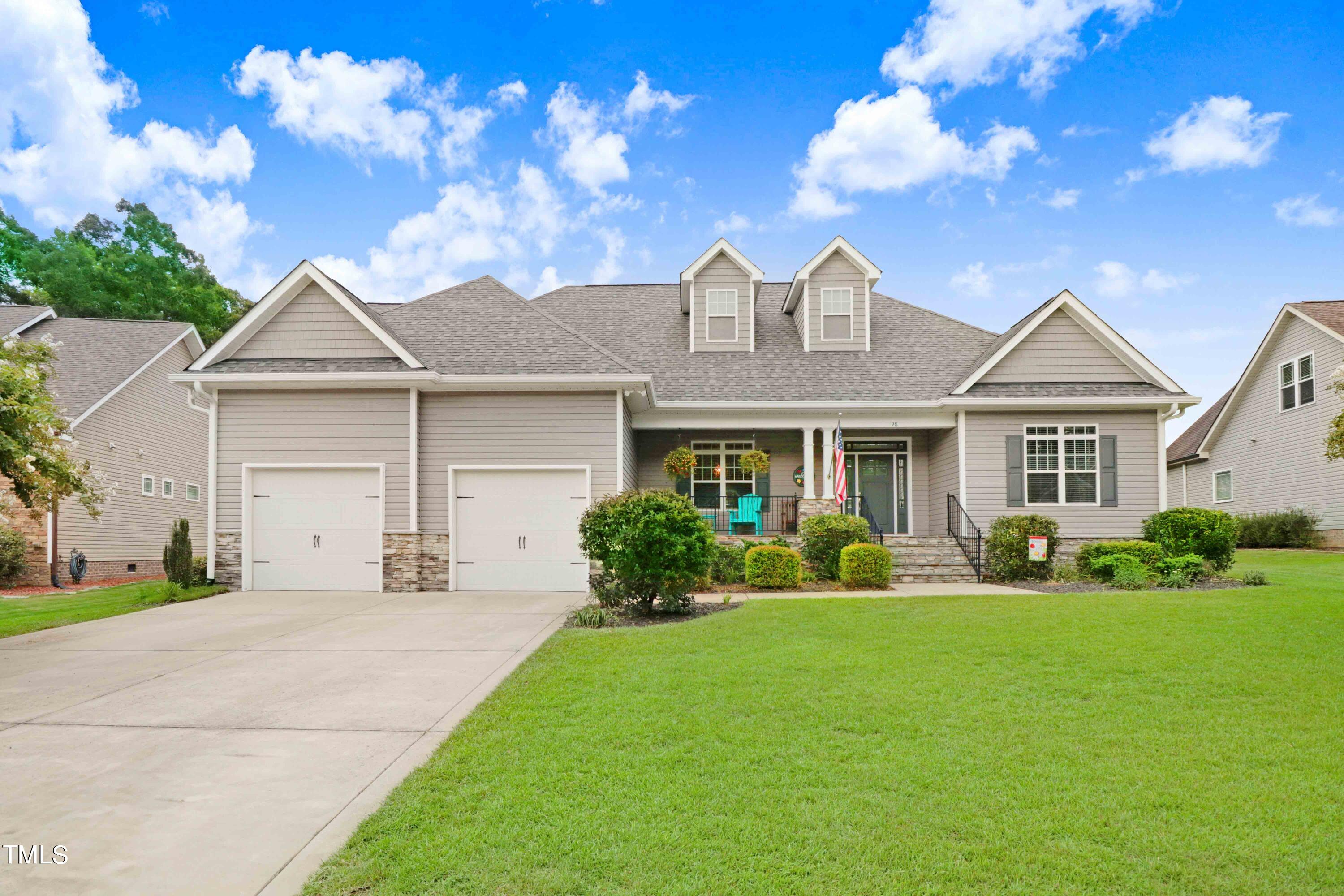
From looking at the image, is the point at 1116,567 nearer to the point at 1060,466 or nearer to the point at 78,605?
the point at 1060,466

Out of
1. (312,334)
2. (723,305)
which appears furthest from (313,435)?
(723,305)

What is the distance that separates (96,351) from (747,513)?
17574 mm

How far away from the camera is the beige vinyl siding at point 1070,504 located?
50.9 ft

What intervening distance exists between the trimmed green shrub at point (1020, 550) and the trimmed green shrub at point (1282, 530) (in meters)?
9.42

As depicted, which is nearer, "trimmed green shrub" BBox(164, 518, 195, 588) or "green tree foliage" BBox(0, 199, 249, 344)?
"trimmed green shrub" BBox(164, 518, 195, 588)

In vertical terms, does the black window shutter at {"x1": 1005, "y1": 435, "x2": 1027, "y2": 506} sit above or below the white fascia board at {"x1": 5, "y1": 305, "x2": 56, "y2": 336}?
below

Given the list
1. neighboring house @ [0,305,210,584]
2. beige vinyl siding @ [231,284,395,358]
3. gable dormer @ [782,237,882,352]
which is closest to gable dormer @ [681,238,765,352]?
gable dormer @ [782,237,882,352]

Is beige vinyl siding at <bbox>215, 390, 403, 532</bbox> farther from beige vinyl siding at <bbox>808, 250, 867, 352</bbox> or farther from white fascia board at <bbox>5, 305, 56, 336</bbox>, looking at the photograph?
white fascia board at <bbox>5, 305, 56, 336</bbox>

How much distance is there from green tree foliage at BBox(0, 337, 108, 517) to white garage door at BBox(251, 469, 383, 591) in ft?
15.9

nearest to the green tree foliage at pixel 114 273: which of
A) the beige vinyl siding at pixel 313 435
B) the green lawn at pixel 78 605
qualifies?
the green lawn at pixel 78 605

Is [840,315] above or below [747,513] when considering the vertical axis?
above

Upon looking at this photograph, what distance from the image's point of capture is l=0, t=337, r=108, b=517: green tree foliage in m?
8.00

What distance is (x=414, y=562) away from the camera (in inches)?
540

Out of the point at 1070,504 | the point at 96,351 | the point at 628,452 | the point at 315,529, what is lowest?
the point at 315,529
